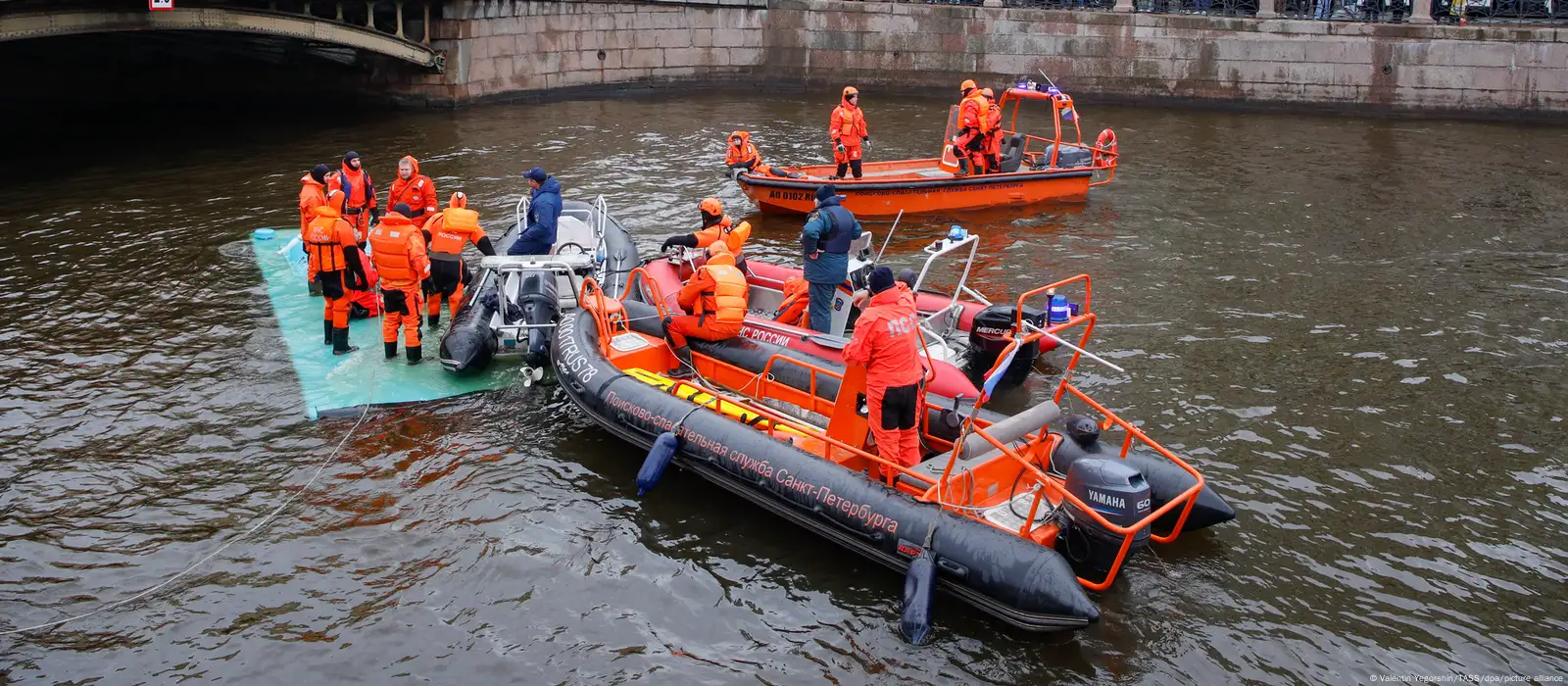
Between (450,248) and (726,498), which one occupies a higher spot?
(450,248)

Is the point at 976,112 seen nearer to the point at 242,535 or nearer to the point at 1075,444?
the point at 1075,444

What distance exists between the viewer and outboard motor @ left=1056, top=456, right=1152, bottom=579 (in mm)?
6805

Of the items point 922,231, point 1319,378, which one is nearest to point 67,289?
point 922,231

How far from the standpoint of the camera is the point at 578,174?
18.6m

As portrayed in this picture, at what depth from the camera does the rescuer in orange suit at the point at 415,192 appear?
38.4 feet

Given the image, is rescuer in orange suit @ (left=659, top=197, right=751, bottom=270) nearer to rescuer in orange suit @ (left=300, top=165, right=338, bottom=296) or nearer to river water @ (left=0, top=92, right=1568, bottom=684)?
river water @ (left=0, top=92, right=1568, bottom=684)

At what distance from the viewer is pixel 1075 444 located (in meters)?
7.76

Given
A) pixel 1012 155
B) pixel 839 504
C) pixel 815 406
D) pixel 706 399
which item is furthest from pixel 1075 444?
pixel 1012 155

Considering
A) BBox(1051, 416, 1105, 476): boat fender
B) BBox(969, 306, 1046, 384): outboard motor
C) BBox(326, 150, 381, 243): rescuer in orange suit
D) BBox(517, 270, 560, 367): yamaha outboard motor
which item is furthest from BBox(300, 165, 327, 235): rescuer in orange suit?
BBox(1051, 416, 1105, 476): boat fender

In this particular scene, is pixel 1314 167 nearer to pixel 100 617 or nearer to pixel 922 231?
pixel 922 231

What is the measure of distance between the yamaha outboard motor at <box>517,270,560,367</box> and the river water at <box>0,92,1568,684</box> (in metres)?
0.50

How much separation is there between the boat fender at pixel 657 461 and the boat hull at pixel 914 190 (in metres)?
8.07

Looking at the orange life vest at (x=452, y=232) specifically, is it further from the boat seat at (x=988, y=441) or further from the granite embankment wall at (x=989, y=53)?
the granite embankment wall at (x=989, y=53)

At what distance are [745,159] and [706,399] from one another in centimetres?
758
